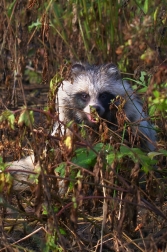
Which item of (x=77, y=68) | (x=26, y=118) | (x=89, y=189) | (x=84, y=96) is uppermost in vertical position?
(x=77, y=68)

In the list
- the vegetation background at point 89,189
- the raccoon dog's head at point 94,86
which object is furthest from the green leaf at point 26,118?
the raccoon dog's head at point 94,86

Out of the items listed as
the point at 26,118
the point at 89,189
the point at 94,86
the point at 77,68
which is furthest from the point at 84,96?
the point at 26,118

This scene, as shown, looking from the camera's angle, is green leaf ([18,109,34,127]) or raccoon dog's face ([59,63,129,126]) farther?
raccoon dog's face ([59,63,129,126])

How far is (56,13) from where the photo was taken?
6.49 meters

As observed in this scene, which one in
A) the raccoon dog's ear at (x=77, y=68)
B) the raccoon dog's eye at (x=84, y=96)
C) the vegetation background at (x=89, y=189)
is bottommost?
the vegetation background at (x=89, y=189)

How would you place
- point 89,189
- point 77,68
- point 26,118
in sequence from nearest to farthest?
point 26,118 < point 89,189 < point 77,68

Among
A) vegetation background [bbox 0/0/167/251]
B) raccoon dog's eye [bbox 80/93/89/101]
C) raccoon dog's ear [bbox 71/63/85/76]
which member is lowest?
vegetation background [bbox 0/0/167/251]

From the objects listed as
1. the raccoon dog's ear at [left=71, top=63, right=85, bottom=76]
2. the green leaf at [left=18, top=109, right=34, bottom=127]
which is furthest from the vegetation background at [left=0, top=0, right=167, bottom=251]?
the raccoon dog's ear at [left=71, top=63, right=85, bottom=76]

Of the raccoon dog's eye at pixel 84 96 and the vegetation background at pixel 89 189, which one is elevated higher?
the raccoon dog's eye at pixel 84 96

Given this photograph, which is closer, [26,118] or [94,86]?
[26,118]

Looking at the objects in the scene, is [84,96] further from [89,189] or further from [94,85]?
[89,189]

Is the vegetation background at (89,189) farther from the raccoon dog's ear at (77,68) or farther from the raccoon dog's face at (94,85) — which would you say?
the raccoon dog's face at (94,85)

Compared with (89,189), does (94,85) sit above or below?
above

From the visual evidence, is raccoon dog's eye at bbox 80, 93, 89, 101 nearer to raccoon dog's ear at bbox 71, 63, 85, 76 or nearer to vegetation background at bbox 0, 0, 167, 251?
raccoon dog's ear at bbox 71, 63, 85, 76
